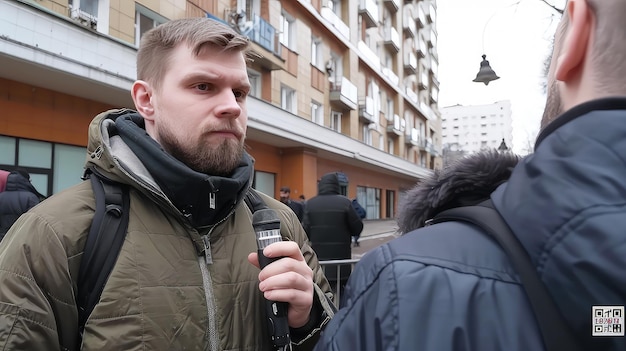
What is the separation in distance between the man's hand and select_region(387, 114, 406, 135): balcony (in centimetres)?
2946

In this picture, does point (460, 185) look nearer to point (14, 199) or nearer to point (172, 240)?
point (172, 240)

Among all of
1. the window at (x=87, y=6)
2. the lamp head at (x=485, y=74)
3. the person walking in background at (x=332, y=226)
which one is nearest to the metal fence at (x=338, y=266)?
the person walking in background at (x=332, y=226)

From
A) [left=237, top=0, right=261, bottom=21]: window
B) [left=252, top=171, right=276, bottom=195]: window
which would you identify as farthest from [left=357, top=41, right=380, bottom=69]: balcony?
[left=252, top=171, right=276, bottom=195]: window

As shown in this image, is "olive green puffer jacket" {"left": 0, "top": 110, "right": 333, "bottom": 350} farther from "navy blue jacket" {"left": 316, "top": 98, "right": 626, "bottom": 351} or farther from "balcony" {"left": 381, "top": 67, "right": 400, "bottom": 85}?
"balcony" {"left": 381, "top": 67, "right": 400, "bottom": 85}

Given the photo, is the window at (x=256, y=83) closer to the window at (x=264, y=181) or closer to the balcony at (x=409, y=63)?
the window at (x=264, y=181)

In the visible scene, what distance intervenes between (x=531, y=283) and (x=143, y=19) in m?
12.3

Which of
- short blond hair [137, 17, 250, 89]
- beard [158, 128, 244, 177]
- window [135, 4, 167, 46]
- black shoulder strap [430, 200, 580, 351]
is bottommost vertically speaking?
black shoulder strap [430, 200, 580, 351]

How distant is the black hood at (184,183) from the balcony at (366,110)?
23131mm

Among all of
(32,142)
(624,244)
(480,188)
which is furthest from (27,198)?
(624,244)

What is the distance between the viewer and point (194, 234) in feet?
4.81

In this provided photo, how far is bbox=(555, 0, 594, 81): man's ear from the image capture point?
772 millimetres

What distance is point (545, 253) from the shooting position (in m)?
0.66

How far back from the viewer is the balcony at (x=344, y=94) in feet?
69.1

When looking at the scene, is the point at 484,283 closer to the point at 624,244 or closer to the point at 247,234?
the point at 624,244
